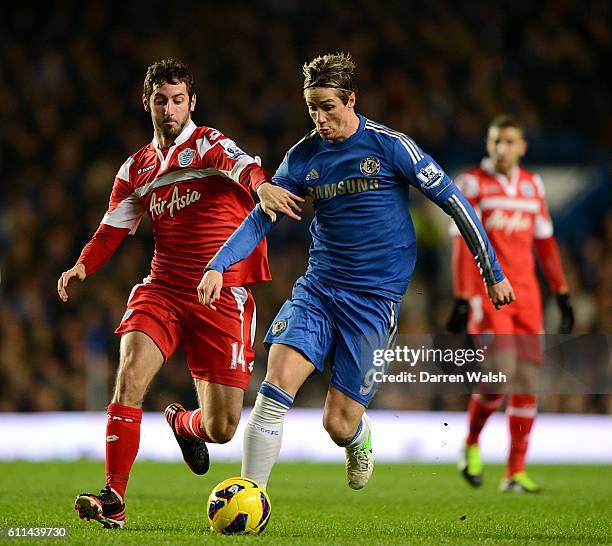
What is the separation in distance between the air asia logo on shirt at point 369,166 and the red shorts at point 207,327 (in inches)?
41.6

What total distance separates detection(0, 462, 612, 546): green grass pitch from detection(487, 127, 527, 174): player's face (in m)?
2.23

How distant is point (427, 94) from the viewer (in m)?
15.1

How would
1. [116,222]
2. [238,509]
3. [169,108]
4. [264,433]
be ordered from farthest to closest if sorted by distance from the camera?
[116,222], [169,108], [264,433], [238,509]

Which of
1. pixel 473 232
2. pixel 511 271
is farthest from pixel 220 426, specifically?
pixel 511 271

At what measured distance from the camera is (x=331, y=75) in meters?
5.44

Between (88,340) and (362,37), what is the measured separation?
6.68 meters

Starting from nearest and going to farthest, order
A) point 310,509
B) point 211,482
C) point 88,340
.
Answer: point 310,509, point 211,482, point 88,340

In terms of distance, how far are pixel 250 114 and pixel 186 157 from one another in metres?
9.44

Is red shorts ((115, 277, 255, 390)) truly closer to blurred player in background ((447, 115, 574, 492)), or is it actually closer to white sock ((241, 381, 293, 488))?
white sock ((241, 381, 293, 488))

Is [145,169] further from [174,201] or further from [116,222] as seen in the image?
[116,222]

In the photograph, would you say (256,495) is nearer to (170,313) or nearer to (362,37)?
(170,313)

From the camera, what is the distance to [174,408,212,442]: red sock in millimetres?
6398

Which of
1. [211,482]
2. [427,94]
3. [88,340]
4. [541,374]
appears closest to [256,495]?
[211,482]

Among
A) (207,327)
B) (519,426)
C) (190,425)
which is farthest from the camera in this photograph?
(519,426)
